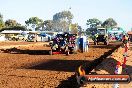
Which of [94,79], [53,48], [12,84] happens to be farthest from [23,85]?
[53,48]

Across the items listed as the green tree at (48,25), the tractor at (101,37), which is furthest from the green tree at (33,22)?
the tractor at (101,37)

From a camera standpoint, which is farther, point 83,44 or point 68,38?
point 83,44

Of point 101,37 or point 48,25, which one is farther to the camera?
point 48,25

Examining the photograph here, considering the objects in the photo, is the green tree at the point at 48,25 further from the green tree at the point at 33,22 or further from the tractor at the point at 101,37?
the tractor at the point at 101,37

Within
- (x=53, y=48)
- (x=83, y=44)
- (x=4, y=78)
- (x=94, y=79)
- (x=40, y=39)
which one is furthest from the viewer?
(x=40, y=39)

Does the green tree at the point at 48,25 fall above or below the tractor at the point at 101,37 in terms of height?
above

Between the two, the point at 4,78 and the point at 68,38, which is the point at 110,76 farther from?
the point at 68,38

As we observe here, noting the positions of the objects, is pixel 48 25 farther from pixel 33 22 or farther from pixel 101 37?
pixel 101 37

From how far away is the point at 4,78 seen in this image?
504 inches

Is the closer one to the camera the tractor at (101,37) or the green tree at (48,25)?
the tractor at (101,37)

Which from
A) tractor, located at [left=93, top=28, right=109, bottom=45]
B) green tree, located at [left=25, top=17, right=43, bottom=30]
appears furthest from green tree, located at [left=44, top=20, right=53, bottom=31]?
tractor, located at [left=93, top=28, right=109, bottom=45]

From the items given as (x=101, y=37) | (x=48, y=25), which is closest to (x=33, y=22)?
(x=48, y=25)

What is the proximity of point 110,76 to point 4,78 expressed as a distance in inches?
358

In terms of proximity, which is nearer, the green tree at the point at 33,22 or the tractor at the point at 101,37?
the tractor at the point at 101,37
